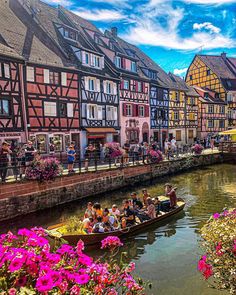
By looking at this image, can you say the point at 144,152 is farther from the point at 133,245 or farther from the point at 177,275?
the point at 177,275

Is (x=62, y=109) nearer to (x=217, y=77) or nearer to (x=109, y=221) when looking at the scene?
(x=109, y=221)

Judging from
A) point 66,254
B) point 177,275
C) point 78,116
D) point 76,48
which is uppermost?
point 76,48

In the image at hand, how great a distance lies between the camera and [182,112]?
3731 cm

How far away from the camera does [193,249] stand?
9055 millimetres

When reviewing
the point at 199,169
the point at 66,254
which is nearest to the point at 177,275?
the point at 66,254

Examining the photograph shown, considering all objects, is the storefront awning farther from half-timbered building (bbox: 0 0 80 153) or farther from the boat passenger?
the boat passenger

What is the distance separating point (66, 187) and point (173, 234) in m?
6.46

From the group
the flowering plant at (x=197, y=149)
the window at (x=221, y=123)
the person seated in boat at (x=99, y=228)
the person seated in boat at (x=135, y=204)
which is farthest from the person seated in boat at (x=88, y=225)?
the window at (x=221, y=123)

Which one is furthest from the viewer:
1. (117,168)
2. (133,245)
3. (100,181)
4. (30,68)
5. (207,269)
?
(30,68)

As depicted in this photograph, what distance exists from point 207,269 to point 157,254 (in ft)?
16.8

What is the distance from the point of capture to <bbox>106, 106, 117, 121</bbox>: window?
26.1 meters

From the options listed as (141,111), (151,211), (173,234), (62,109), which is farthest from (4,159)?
(141,111)

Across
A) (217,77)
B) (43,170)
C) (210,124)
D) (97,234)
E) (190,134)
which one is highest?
(217,77)

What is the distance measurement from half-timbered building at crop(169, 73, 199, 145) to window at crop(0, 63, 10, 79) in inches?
897
